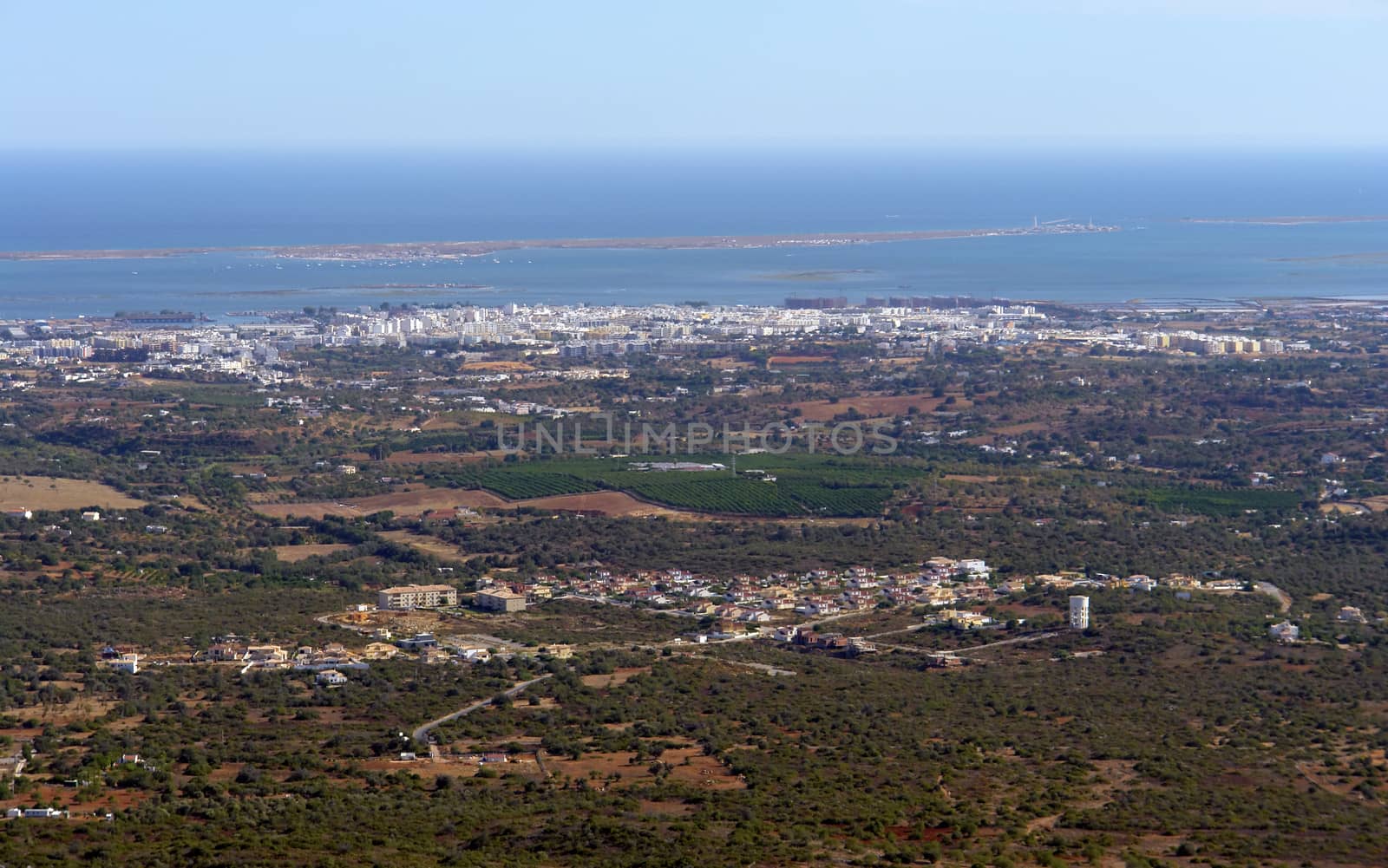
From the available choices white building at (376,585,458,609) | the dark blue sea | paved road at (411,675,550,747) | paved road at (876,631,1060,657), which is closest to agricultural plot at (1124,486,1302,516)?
paved road at (876,631,1060,657)

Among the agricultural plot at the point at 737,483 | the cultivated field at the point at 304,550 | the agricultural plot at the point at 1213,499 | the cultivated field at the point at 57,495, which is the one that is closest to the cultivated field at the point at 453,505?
the agricultural plot at the point at 737,483

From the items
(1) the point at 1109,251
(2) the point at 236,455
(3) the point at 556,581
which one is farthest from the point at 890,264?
(3) the point at 556,581

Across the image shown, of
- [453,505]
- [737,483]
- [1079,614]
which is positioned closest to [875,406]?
[737,483]

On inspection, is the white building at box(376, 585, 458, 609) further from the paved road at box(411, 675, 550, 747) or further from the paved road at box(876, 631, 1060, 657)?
the paved road at box(876, 631, 1060, 657)

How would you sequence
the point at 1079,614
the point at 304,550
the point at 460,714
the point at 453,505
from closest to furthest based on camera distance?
1. the point at 460,714
2. the point at 1079,614
3. the point at 304,550
4. the point at 453,505

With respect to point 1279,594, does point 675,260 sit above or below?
above

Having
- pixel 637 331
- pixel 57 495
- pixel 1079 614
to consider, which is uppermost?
pixel 1079 614

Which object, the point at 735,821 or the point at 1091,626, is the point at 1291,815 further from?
the point at 1091,626

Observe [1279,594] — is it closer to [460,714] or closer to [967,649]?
[967,649]
